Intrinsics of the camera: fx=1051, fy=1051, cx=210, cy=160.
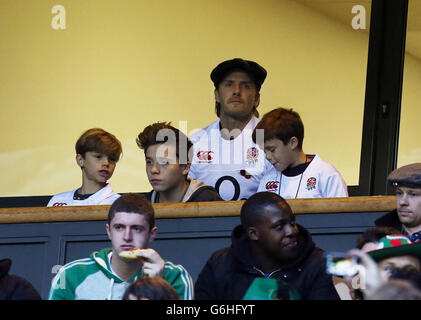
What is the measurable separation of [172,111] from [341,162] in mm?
1379

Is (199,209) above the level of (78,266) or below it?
above

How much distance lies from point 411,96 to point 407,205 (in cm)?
264

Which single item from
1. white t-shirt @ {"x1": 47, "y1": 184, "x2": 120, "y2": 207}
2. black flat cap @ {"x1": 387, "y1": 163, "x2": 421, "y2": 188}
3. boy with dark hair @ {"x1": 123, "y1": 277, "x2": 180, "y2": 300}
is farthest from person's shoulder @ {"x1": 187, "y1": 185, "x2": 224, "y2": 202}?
boy with dark hair @ {"x1": 123, "y1": 277, "x2": 180, "y2": 300}

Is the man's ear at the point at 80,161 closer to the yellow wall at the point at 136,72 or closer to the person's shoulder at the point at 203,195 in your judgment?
the person's shoulder at the point at 203,195

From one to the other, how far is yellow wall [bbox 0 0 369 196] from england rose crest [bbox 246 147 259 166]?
49.4 inches

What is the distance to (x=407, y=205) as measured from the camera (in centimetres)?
525

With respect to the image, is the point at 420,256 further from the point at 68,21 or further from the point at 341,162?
the point at 68,21

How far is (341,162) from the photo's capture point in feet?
25.8

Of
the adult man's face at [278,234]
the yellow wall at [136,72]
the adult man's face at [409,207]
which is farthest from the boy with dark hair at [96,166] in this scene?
the adult man's face at [409,207]

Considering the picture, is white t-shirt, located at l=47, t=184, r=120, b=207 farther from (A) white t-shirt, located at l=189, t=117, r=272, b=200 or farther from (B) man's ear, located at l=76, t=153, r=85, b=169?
(A) white t-shirt, located at l=189, t=117, r=272, b=200

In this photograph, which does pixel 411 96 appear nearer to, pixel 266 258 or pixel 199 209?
pixel 199 209

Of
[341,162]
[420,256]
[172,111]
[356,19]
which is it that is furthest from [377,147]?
[420,256]

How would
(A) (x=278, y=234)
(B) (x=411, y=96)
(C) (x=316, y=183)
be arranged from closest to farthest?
(A) (x=278, y=234), (C) (x=316, y=183), (B) (x=411, y=96)

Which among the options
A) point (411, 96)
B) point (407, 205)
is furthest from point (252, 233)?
point (411, 96)
